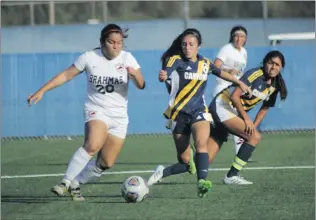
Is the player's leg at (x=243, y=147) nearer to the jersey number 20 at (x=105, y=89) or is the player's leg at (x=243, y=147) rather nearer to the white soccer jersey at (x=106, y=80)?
the white soccer jersey at (x=106, y=80)

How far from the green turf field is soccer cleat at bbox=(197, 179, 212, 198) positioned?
89mm

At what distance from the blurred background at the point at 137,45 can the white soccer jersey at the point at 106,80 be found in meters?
10.8

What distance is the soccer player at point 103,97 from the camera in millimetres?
10414

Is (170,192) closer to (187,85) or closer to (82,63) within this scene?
(187,85)

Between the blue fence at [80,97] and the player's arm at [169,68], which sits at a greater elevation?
the player's arm at [169,68]

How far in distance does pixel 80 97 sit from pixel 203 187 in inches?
455

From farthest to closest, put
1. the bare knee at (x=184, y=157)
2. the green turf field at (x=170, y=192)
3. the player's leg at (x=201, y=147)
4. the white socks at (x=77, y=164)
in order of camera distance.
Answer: the bare knee at (x=184, y=157) < the player's leg at (x=201, y=147) < the white socks at (x=77, y=164) < the green turf field at (x=170, y=192)

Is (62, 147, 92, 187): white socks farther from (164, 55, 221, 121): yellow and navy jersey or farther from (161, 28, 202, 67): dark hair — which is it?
(161, 28, 202, 67): dark hair

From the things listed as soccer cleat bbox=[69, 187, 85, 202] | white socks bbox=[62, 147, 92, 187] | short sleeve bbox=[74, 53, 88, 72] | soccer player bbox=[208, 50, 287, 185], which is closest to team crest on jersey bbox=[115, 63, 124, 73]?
short sleeve bbox=[74, 53, 88, 72]

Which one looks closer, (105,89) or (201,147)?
(105,89)

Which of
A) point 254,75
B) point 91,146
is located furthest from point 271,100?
point 91,146

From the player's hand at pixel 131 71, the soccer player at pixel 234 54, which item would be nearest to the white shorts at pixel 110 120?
the player's hand at pixel 131 71

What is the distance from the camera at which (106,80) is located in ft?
34.5

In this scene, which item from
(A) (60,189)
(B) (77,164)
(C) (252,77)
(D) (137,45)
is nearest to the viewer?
(A) (60,189)
